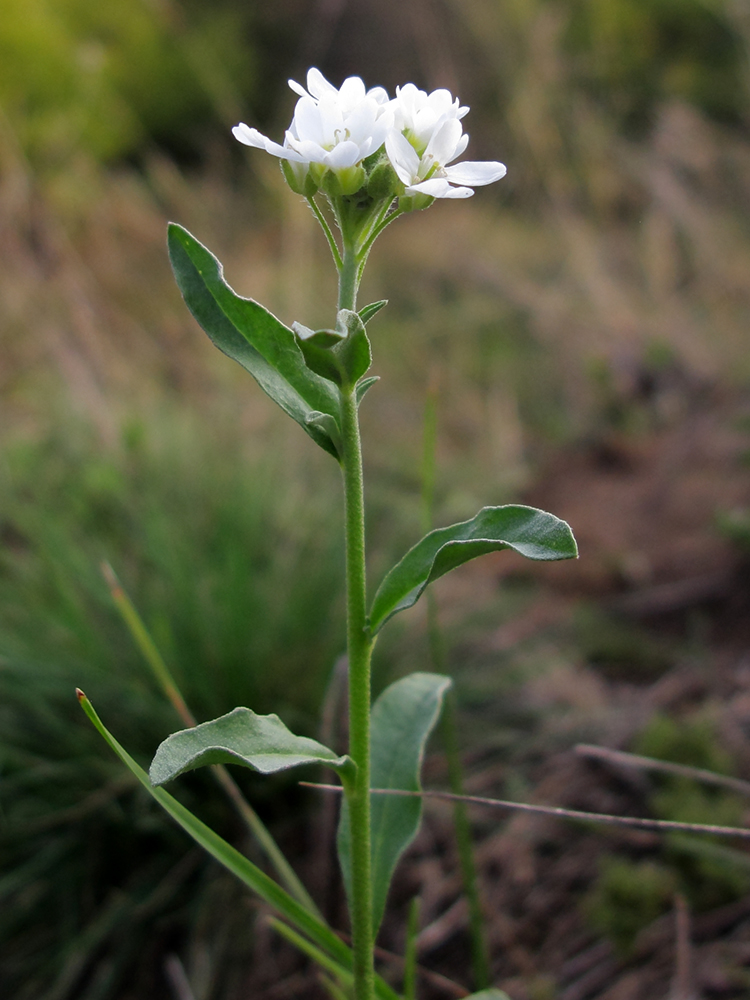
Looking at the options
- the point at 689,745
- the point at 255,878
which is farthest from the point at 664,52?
the point at 255,878

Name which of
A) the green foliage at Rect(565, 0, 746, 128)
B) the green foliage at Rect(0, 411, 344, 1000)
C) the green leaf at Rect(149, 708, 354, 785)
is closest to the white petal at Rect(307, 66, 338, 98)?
the green leaf at Rect(149, 708, 354, 785)

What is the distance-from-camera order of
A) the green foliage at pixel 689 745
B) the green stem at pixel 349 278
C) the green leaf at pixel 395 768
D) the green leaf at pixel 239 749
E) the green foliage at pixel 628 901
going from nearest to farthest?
the green leaf at pixel 239 749 → the green stem at pixel 349 278 → the green leaf at pixel 395 768 → the green foliage at pixel 628 901 → the green foliage at pixel 689 745

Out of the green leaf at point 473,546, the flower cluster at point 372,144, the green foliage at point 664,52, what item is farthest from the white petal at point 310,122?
the green foliage at point 664,52

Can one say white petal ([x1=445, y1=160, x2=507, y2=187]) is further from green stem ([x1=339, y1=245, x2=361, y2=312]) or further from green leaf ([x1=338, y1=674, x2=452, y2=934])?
green leaf ([x1=338, y1=674, x2=452, y2=934])

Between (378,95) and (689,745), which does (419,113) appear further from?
(689,745)

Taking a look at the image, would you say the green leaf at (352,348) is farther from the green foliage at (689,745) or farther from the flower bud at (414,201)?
the green foliage at (689,745)

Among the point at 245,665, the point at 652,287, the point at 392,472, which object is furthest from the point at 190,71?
the point at 245,665

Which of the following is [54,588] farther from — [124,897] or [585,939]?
[585,939]

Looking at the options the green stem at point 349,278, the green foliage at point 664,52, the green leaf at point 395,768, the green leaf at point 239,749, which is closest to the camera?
the green leaf at point 239,749
